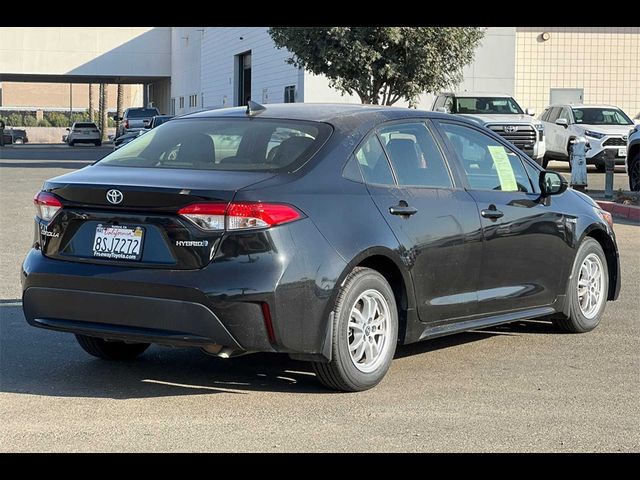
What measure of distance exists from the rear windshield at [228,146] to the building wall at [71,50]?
213 feet

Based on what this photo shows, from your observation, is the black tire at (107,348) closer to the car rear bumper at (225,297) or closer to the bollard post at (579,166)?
the car rear bumper at (225,297)

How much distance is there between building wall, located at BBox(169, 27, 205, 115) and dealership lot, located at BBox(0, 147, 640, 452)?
57.3 m

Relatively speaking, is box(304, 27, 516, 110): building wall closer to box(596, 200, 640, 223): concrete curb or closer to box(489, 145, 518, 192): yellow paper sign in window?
box(596, 200, 640, 223): concrete curb

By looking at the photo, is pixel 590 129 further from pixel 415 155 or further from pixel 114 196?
pixel 114 196

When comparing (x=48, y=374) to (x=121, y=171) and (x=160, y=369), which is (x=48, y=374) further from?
(x=121, y=171)

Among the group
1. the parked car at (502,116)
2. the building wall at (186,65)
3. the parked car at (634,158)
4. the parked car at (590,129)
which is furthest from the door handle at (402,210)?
the building wall at (186,65)

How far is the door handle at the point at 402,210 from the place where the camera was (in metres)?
6.72

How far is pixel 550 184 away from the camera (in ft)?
26.3

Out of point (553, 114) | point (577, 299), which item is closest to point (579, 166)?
point (553, 114)

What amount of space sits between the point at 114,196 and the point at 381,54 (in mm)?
27541

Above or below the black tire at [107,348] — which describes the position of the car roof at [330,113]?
above

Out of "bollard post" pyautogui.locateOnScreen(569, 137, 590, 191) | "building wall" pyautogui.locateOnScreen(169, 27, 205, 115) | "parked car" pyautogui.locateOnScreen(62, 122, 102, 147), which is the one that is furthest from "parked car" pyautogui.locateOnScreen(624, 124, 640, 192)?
"parked car" pyautogui.locateOnScreen(62, 122, 102, 147)

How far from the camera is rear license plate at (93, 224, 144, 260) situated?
6.15 metres
